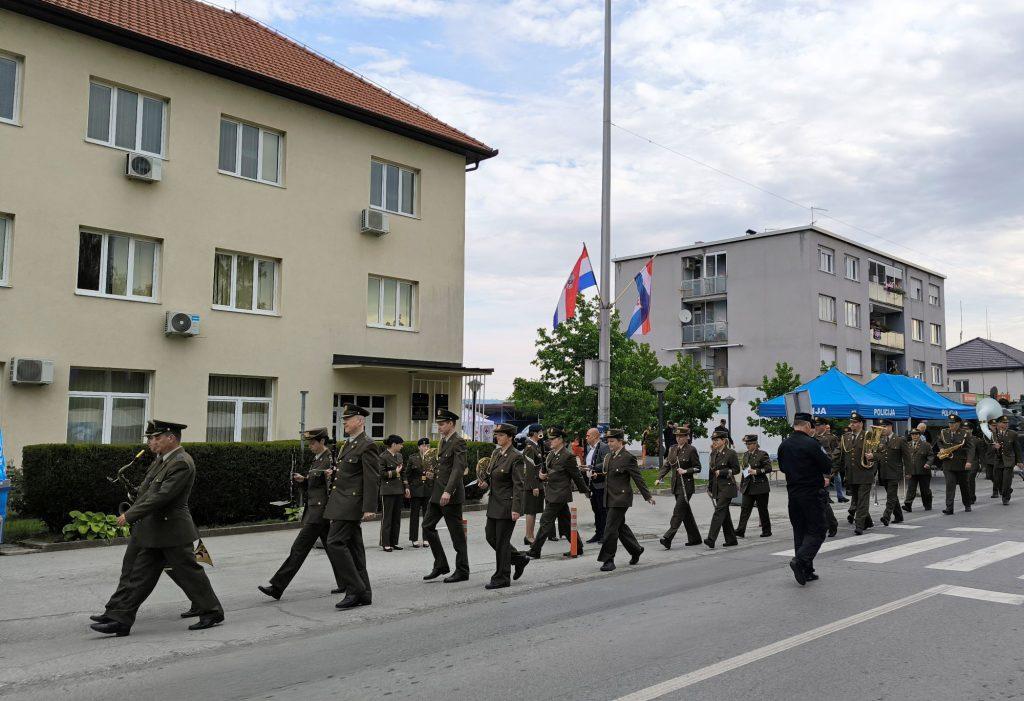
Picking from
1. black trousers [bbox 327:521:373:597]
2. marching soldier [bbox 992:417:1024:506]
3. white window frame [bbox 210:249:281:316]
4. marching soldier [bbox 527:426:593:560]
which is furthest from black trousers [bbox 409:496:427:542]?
marching soldier [bbox 992:417:1024:506]

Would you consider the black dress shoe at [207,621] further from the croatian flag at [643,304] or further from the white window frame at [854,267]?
the white window frame at [854,267]

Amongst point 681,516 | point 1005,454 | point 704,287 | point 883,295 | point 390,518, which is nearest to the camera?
point 390,518

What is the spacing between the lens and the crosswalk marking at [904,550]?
11039 mm

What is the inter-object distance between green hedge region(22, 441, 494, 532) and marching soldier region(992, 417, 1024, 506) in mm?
15490

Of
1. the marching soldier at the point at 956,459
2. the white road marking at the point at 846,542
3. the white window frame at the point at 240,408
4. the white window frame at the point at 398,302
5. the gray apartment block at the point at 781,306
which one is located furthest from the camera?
the gray apartment block at the point at 781,306

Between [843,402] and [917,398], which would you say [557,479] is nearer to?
[843,402]

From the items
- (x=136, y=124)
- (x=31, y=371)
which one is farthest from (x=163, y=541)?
(x=136, y=124)

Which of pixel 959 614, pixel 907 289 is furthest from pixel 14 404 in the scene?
pixel 907 289

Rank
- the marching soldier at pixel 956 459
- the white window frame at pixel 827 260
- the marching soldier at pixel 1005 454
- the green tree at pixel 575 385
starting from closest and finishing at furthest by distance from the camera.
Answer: the marching soldier at pixel 956 459
the marching soldier at pixel 1005 454
the green tree at pixel 575 385
the white window frame at pixel 827 260

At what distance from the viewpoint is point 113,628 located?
7133mm

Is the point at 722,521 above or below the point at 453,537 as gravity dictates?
below

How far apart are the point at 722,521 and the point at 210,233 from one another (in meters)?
12.7

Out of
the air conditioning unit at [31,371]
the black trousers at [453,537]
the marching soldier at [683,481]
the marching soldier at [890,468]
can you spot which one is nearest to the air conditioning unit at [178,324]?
the air conditioning unit at [31,371]

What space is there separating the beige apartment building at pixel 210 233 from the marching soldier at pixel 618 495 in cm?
1087
